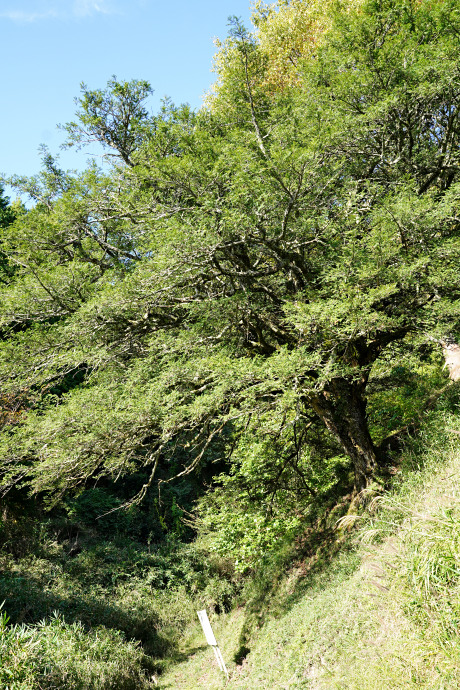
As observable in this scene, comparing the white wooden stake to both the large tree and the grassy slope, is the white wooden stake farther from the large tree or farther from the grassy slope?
the large tree

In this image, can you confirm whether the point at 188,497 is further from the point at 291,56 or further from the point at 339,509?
the point at 291,56

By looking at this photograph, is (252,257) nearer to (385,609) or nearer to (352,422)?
(352,422)

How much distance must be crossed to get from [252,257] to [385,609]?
6142mm

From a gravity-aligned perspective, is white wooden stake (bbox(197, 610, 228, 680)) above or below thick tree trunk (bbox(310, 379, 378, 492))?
below

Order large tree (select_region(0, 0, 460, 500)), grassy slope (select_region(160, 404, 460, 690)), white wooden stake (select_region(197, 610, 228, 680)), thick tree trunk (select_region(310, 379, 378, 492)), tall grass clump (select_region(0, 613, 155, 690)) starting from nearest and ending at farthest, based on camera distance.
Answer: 1. grassy slope (select_region(160, 404, 460, 690))
2. tall grass clump (select_region(0, 613, 155, 690))
3. large tree (select_region(0, 0, 460, 500))
4. white wooden stake (select_region(197, 610, 228, 680))
5. thick tree trunk (select_region(310, 379, 378, 492))

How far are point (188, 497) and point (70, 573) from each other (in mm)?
5283

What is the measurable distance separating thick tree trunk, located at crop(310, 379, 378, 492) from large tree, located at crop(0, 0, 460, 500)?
→ 1.4 inches

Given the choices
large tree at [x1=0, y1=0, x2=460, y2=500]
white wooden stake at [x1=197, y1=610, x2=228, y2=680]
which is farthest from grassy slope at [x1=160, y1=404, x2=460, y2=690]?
large tree at [x1=0, y1=0, x2=460, y2=500]

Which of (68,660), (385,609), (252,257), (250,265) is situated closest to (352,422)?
(250,265)

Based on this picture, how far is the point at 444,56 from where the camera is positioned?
7184 millimetres

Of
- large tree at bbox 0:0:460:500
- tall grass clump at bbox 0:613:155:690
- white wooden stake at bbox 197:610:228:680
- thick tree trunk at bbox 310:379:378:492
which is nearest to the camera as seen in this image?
tall grass clump at bbox 0:613:155:690

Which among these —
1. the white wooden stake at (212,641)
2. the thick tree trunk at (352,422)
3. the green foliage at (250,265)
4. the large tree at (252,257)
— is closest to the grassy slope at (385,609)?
Answer: the white wooden stake at (212,641)

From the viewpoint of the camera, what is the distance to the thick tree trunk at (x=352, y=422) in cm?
792

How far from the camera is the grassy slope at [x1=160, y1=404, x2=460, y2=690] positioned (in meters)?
3.42
